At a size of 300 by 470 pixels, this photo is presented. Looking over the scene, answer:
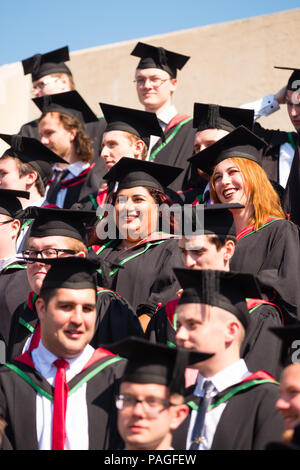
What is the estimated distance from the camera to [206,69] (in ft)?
33.6

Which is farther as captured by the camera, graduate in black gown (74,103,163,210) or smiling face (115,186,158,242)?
graduate in black gown (74,103,163,210)

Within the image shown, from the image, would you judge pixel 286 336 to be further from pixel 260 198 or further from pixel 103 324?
pixel 260 198

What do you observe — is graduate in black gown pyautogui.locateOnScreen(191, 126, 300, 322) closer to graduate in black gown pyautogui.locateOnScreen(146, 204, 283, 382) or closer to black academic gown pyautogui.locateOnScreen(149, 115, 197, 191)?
graduate in black gown pyautogui.locateOnScreen(146, 204, 283, 382)

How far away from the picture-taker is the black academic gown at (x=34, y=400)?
4.10 metres

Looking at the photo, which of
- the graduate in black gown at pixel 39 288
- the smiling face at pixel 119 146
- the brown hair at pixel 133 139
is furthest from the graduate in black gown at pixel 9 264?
the brown hair at pixel 133 139

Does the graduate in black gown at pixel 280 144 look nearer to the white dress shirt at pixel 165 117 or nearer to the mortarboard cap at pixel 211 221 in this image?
the white dress shirt at pixel 165 117

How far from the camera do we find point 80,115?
26.1 ft

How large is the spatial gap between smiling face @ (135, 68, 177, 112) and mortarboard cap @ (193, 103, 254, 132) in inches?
42.2

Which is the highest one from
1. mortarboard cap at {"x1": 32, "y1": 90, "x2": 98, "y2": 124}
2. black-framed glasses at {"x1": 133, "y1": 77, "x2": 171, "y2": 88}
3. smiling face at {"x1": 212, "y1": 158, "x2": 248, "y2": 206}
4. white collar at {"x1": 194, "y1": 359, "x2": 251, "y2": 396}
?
black-framed glasses at {"x1": 133, "y1": 77, "x2": 171, "y2": 88}

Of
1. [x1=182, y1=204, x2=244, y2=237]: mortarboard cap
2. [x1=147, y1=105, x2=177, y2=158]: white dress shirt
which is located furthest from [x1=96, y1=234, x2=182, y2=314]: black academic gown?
[x1=147, y1=105, x2=177, y2=158]: white dress shirt

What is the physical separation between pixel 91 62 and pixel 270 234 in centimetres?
675

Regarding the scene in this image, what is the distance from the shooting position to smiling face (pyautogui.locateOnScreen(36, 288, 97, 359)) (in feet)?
14.0
